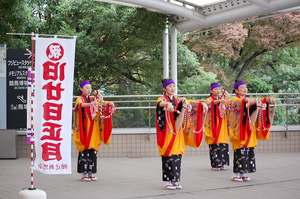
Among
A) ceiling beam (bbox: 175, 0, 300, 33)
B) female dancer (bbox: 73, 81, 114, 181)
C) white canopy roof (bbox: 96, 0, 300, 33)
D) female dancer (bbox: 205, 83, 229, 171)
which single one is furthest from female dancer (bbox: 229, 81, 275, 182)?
white canopy roof (bbox: 96, 0, 300, 33)

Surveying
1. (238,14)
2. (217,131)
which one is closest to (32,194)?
(217,131)

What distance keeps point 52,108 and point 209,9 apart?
6.61 m

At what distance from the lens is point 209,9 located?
11.9 meters

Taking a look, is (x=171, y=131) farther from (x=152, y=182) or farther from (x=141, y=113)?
(x=141, y=113)

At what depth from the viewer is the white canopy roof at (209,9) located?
10484 millimetres

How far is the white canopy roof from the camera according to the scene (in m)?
10.5

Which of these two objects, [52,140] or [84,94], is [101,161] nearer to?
[84,94]

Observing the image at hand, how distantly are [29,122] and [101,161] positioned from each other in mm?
5331

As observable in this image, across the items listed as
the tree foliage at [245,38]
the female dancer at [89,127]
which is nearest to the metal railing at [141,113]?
the female dancer at [89,127]

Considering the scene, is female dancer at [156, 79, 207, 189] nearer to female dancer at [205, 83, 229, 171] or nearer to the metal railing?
female dancer at [205, 83, 229, 171]

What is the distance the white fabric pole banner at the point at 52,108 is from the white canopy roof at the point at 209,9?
4.82 meters

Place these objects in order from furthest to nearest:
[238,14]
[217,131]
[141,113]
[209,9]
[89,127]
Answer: [141,113]
[209,9]
[238,14]
[217,131]
[89,127]

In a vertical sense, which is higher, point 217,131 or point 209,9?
point 209,9

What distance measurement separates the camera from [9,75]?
11.7 meters
